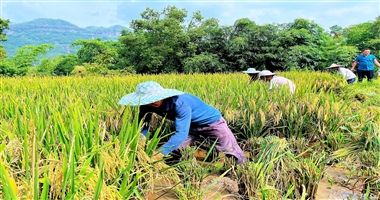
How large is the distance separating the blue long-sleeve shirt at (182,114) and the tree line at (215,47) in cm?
1262

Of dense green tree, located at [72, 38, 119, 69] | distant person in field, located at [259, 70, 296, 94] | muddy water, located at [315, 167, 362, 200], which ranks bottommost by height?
muddy water, located at [315, 167, 362, 200]

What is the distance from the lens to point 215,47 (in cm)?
1608

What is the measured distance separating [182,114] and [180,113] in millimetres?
16

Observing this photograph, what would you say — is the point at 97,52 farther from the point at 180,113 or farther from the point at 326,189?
the point at 326,189

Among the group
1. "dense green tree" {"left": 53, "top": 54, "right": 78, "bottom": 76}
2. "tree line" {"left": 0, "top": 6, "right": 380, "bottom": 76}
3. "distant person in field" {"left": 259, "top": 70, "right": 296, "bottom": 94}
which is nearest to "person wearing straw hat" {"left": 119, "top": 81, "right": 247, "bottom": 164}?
"distant person in field" {"left": 259, "top": 70, "right": 296, "bottom": 94}

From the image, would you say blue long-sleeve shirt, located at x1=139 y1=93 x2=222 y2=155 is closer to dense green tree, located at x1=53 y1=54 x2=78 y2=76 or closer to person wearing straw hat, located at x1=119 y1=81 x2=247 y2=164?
person wearing straw hat, located at x1=119 y1=81 x2=247 y2=164

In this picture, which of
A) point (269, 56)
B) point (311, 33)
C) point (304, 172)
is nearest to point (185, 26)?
point (269, 56)

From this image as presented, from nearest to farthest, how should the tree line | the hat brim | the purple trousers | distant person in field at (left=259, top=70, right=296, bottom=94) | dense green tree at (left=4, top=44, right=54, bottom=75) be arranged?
the hat brim, the purple trousers, distant person in field at (left=259, top=70, right=296, bottom=94), the tree line, dense green tree at (left=4, top=44, right=54, bottom=75)

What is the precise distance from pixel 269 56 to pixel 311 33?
107 inches

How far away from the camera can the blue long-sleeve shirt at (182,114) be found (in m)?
1.93

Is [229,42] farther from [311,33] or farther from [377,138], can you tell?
[377,138]

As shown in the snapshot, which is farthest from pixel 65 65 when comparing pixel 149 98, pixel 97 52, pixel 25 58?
pixel 149 98

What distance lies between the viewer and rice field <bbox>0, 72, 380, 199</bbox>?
46.5 inches

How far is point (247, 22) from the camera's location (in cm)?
1521
